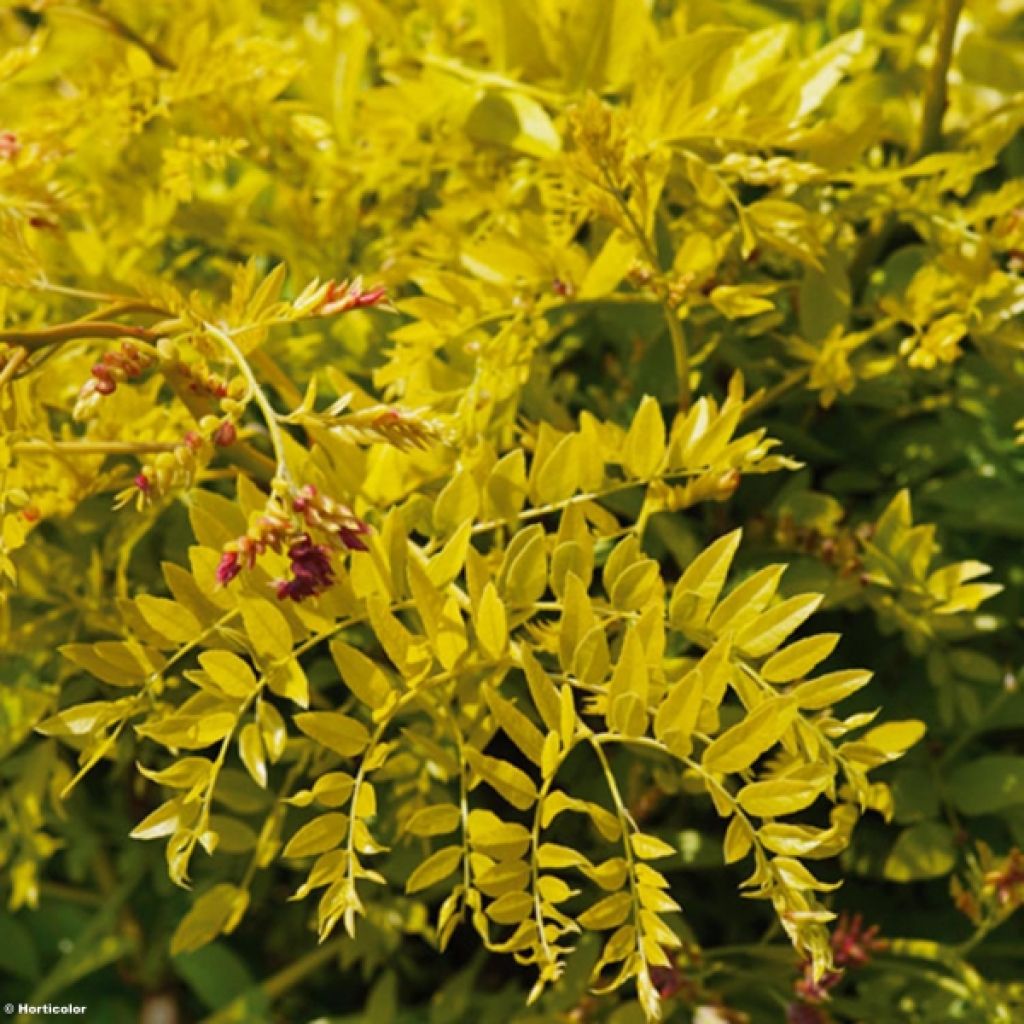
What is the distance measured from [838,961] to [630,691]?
325mm

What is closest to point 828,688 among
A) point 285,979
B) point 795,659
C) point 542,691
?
point 795,659

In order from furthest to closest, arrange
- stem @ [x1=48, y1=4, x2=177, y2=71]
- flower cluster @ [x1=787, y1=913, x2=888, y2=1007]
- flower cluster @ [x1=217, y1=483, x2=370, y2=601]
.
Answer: stem @ [x1=48, y1=4, x2=177, y2=71] → flower cluster @ [x1=787, y1=913, x2=888, y2=1007] → flower cluster @ [x1=217, y1=483, x2=370, y2=601]

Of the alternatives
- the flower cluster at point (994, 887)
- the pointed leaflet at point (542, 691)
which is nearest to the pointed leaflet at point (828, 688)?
the pointed leaflet at point (542, 691)

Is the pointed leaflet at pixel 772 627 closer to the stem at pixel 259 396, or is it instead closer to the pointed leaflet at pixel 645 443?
the pointed leaflet at pixel 645 443

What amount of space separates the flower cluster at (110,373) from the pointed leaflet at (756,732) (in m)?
0.31

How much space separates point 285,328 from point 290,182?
0.43ft

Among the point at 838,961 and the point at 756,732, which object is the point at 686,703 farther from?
the point at 838,961

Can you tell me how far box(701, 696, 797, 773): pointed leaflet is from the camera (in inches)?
25.5

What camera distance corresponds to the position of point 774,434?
3.15 ft

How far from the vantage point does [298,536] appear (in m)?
0.60

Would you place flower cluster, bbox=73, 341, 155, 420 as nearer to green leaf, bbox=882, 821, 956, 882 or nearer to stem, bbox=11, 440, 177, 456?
stem, bbox=11, 440, 177, 456

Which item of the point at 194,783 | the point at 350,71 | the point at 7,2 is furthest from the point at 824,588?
the point at 7,2

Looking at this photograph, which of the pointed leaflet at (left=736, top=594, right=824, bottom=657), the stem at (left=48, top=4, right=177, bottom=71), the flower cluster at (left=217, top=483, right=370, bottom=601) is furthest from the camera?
the stem at (left=48, top=4, right=177, bottom=71)

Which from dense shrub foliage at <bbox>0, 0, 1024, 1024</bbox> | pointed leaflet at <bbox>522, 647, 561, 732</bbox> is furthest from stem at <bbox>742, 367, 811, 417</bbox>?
pointed leaflet at <bbox>522, 647, 561, 732</bbox>
